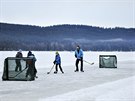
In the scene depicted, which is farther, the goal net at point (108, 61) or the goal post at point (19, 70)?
the goal net at point (108, 61)

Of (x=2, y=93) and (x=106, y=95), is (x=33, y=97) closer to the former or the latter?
(x=2, y=93)

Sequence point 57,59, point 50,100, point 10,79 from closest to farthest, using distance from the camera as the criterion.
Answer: point 50,100 < point 10,79 < point 57,59

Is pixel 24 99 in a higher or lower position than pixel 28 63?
lower

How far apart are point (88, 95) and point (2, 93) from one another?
8.62 feet

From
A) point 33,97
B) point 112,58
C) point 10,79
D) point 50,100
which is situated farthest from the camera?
point 112,58

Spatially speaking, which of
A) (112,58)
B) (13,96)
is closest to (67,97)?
(13,96)

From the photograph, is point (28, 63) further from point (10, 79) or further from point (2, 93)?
point (2, 93)

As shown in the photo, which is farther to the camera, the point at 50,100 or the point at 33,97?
the point at 33,97

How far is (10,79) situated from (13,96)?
5576mm

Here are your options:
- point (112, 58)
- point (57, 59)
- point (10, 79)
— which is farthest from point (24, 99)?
point (112, 58)

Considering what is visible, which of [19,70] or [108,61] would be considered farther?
[108,61]

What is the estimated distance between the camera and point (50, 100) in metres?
8.80

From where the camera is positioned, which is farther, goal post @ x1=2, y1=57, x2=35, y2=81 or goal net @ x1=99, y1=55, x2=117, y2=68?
goal net @ x1=99, y1=55, x2=117, y2=68

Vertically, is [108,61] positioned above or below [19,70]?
above
